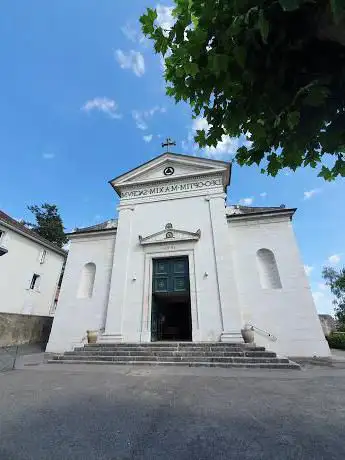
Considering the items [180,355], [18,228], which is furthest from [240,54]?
[18,228]

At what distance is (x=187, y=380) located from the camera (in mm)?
5938

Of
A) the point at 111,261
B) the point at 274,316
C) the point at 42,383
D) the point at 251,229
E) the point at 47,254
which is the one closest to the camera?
the point at 42,383

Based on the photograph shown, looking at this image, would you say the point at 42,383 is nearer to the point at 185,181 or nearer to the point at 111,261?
the point at 111,261

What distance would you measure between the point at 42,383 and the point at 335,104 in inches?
303

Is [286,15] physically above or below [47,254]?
below

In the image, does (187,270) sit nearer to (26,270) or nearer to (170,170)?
(170,170)

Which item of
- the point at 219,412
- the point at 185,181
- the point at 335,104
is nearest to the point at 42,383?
the point at 219,412

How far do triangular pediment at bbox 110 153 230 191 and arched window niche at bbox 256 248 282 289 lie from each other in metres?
5.17

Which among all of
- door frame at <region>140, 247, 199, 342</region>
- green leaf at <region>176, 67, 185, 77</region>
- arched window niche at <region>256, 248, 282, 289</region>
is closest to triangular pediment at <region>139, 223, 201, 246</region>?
door frame at <region>140, 247, 199, 342</region>

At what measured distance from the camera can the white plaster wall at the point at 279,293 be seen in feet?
33.7

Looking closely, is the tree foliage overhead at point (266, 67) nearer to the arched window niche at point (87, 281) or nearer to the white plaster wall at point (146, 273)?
the white plaster wall at point (146, 273)

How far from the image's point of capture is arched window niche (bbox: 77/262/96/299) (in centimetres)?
1370

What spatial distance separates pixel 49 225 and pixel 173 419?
35.2 meters

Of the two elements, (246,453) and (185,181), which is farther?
(185,181)
